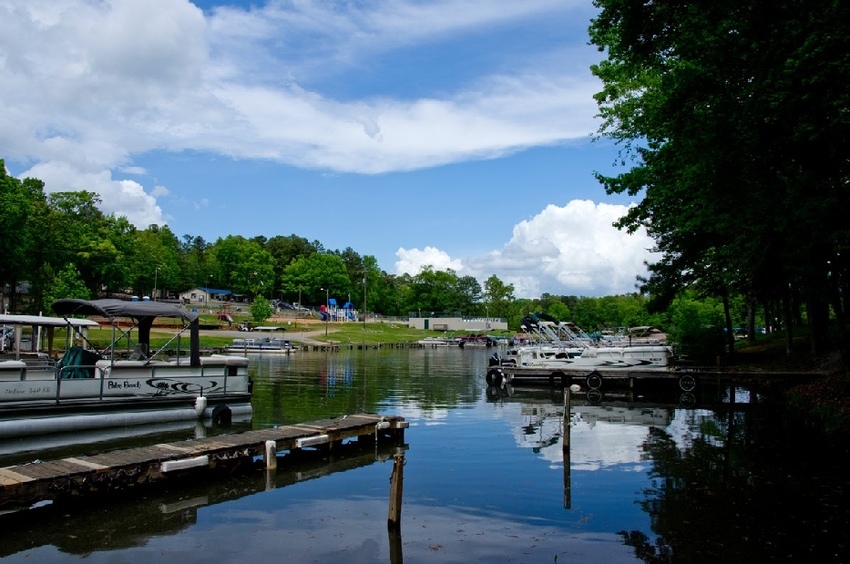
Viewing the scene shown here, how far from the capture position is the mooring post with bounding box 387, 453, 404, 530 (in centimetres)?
1101

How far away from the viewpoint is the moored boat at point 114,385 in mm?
18250

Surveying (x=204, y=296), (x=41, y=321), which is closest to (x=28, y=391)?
(x=41, y=321)

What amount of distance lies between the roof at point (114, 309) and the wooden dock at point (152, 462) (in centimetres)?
759

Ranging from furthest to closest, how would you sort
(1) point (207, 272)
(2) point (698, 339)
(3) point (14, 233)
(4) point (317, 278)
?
(1) point (207, 272)
(4) point (317, 278)
(3) point (14, 233)
(2) point (698, 339)

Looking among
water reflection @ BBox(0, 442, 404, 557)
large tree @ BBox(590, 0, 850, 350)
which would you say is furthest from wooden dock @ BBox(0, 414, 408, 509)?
large tree @ BBox(590, 0, 850, 350)

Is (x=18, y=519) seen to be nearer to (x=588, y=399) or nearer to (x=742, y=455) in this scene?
(x=742, y=455)

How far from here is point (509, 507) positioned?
12773 millimetres

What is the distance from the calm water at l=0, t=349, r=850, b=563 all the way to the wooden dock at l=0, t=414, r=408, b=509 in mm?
421

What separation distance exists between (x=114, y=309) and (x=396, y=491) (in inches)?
556

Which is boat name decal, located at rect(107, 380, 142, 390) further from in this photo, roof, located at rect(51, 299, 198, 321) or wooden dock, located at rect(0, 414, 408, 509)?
wooden dock, located at rect(0, 414, 408, 509)

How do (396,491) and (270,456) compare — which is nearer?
(396,491)

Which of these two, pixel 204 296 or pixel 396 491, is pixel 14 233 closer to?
pixel 396 491

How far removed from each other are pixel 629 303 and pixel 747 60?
145 meters

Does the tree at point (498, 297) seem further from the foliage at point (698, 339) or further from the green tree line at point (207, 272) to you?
the foliage at point (698, 339)
